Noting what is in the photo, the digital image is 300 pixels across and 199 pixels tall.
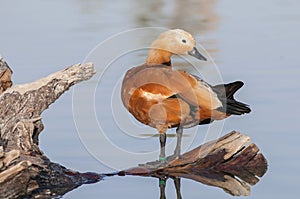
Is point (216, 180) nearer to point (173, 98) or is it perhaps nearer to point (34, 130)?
point (173, 98)

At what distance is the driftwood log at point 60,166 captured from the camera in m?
6.03

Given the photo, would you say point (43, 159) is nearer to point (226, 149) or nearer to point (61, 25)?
point (226, 149)

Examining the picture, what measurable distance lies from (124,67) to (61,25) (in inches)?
122

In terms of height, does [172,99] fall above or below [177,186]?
above

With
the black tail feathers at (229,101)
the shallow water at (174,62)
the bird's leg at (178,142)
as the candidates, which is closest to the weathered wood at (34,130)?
the shallow water at (174,62)

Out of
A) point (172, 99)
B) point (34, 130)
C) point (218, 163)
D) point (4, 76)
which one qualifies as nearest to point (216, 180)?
point (218, 163)

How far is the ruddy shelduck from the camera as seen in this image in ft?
20.2

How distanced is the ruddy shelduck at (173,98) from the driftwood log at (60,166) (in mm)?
264

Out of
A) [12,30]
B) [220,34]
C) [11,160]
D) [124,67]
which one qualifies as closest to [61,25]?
[12,30]

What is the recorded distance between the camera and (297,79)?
871cm

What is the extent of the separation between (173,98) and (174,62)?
3638 millimetres

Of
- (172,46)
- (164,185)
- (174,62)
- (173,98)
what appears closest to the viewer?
(173,98)

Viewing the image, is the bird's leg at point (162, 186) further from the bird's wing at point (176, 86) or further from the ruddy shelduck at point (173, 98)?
the bird's wing at point (176, 86)

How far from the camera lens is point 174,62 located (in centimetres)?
976
